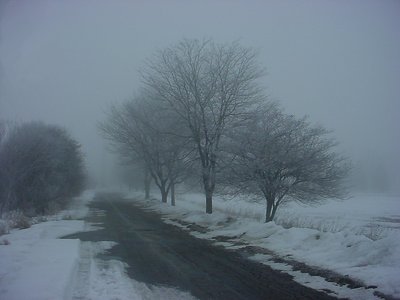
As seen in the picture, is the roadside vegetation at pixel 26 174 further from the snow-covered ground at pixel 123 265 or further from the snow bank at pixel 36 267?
the snow-covered ground at pixel 123 265

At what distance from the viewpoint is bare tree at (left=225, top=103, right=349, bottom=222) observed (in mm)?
19891

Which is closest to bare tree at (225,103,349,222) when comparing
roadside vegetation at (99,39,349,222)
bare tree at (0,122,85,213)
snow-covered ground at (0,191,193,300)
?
roadside vegetation at (99,39,349,222)

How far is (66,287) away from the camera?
8.41m

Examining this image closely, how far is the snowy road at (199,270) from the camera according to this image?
28.2 ft

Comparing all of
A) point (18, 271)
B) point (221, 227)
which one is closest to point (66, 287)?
point (18, 271)

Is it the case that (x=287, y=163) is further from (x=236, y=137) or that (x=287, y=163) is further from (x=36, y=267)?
(x=36, y=267)

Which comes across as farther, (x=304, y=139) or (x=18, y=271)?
(x=304, y=139)

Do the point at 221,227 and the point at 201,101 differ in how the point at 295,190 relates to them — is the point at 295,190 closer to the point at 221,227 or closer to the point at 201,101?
the point at 221,227

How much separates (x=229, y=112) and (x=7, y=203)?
15.0 meters

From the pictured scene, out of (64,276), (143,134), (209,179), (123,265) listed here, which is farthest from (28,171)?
(64,276)

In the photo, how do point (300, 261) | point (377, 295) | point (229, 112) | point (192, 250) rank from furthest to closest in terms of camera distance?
1. point (229, 112)
2. point (192, 250)
3. point (300, 261)
4. point (377, 295)

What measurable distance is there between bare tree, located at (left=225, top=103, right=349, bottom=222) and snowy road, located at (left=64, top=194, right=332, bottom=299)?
5.13 metres

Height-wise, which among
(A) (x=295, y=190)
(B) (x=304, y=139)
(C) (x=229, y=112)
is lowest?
(A) (x=295, y=190)

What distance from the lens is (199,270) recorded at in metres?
10.8
